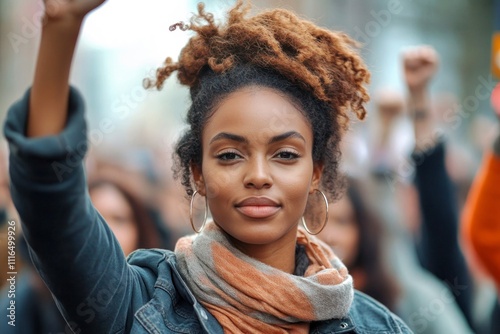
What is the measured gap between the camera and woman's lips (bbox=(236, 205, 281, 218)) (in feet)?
5.37

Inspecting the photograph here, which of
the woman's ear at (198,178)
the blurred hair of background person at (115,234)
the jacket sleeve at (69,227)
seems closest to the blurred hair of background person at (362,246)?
the blurred hair of background person at (115,234)

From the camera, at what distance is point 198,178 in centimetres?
186

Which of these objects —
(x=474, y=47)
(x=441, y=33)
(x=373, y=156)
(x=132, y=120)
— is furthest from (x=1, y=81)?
(x=474, y=47)

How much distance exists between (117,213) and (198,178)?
1455 millimetres

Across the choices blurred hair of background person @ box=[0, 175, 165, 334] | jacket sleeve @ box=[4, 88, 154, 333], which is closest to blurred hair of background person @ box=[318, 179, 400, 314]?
blurred hair of background person @ box=[0, 175, 165, 334]

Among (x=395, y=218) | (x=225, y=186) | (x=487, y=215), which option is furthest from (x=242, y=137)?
(x=395, y=218)

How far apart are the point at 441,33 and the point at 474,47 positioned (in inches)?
36.1

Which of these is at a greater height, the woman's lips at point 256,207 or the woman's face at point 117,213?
the woman's lips at point 256,207

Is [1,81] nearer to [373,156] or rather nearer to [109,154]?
[109,154]

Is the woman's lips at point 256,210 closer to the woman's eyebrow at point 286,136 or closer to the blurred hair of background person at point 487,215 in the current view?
the woman's eyebrow at point 286,136

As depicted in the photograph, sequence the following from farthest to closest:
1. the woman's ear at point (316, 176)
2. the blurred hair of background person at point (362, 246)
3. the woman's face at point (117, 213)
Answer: the blurred hair of background person at point (362, 246), the woman's face at point (117, 213), the woman's ear at point (316, 176)

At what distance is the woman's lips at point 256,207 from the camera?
164cm

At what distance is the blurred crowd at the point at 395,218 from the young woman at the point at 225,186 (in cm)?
41

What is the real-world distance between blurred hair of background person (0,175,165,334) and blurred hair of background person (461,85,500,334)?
1.75 meters
